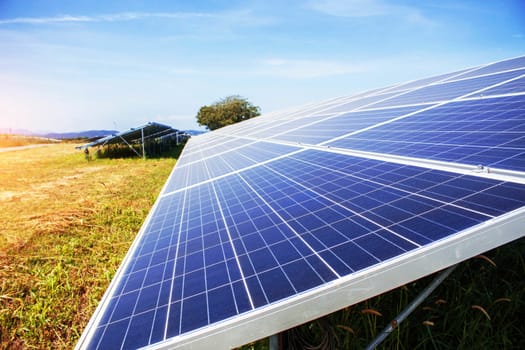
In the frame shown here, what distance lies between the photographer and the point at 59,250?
7.13 metres

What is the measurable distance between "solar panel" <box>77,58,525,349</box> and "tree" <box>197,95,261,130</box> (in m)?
66.0

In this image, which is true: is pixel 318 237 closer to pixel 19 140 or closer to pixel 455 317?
pixel 455 317

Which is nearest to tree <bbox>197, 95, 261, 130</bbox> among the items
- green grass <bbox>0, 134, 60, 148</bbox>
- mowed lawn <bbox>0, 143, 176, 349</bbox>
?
green grass <bbox>0, 134, 60, 148</bbox>

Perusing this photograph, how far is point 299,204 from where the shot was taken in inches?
118

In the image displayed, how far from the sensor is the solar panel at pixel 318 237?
1.64m

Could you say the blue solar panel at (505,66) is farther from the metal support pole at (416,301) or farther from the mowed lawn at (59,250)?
the mowed lawn at (59,250)

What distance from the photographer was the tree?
226 feet

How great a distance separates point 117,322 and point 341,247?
1677 mm

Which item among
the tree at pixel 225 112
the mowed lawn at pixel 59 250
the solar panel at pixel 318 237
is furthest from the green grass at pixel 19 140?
the solar panel at pixel 318 237

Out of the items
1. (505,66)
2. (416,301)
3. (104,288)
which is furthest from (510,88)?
(104,288)

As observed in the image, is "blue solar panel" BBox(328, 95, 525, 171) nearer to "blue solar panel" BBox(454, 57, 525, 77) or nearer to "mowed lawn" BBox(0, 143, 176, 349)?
"blue solar panel" BBox(454, 57, 525, 77)

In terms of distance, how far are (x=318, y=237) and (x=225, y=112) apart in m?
69.5

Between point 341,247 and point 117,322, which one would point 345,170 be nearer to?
point 341,247

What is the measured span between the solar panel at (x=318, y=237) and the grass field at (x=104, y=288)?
0.91 meters
